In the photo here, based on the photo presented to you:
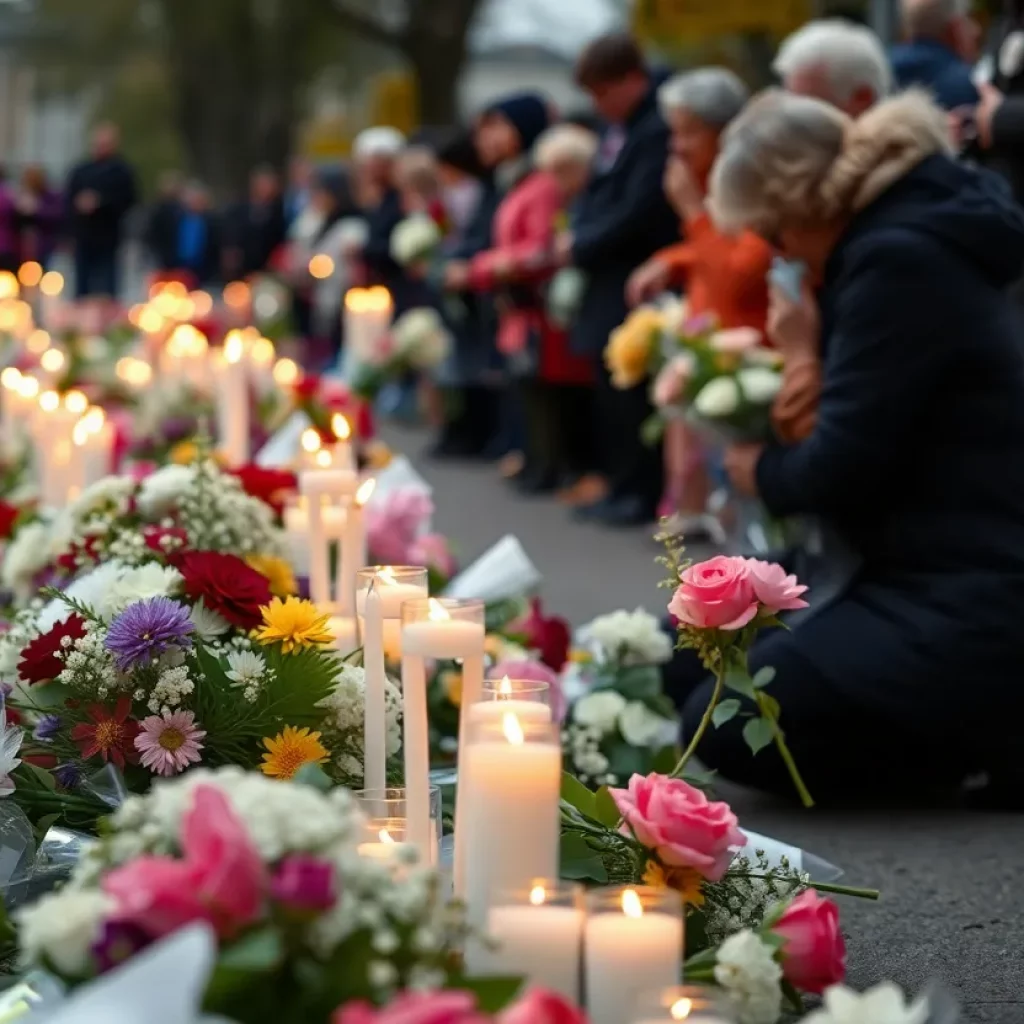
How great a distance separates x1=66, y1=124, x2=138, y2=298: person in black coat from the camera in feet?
79.5

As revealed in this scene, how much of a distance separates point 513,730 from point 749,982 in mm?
379

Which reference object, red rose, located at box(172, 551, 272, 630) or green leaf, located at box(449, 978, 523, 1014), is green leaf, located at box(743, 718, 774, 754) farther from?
green leaf, located at box(449, 978, 523, 1014)

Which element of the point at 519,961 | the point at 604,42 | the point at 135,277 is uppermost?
the point at 604,42

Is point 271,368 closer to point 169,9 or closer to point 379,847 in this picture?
point 379,847

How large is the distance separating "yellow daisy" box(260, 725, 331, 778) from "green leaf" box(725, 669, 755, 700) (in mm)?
556

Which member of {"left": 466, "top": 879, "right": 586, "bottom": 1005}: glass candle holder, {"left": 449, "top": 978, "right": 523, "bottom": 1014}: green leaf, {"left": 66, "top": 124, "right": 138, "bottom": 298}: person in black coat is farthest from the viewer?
{"left": 66, "top": 124, "right": 138, "bottom": 298}: person in black coat

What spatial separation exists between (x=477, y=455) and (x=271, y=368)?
575 cm

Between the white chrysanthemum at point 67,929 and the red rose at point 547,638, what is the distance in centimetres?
244

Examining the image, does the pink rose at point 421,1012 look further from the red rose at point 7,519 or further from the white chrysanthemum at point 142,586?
the red rose at point 7,519

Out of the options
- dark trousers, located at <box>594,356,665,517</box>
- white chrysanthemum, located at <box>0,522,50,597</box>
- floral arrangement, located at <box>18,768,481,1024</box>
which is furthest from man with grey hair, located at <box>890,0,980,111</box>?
floral arrangement, located at <box>18,768,481,1024</box>

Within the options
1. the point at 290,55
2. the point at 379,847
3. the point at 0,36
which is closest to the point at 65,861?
the point at 379,847

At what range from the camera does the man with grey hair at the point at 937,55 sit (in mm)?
7691

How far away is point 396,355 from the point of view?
966cm

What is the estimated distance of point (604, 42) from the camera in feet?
29.4
